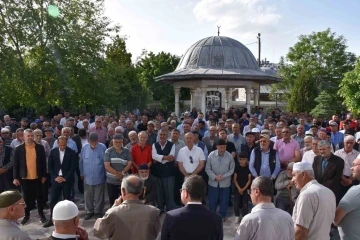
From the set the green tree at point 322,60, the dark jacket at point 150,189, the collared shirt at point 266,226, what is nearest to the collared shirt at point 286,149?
the dark jacket at point 150,189

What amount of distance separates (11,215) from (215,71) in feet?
70.6

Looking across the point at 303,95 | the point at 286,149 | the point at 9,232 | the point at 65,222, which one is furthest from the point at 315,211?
the point at 303,95

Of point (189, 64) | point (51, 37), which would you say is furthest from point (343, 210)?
point (189, 64)

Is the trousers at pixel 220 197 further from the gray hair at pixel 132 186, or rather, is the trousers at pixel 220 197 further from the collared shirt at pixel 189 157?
the gray hair at pixel 132 186

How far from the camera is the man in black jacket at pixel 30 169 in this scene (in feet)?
25.2

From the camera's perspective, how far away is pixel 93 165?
26.1 feet

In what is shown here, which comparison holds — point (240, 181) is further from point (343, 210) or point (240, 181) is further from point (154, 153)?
point (343, 210)

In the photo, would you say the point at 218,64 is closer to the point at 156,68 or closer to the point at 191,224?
the point at 191,224

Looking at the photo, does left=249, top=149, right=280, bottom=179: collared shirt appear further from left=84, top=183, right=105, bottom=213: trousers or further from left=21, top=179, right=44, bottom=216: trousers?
left=21, top=179, right=44, bottom=216: trousers

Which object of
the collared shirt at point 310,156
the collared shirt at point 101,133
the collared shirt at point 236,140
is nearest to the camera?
the collared shirt at point 310,156

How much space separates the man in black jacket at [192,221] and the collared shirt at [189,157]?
167 inches

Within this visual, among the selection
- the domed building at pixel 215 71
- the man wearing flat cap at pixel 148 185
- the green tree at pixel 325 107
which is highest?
the domed building at pixel 215 71

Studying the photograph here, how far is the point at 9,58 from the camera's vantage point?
754 inches

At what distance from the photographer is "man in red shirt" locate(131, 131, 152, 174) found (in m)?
8.16
